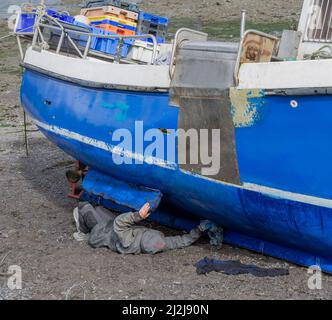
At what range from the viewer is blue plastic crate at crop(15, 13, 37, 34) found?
8352 millimetres

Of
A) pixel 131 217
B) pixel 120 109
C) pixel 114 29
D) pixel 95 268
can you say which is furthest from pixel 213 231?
pixel 114 29

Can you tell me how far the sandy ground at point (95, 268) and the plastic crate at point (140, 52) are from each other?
2.13 m

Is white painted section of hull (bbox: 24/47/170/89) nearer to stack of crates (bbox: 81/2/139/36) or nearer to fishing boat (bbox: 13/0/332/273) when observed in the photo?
Answer: fishing boat (bbox: 13/0/332/273)

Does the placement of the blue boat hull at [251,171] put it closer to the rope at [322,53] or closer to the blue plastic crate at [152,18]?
the rope at [322,53]

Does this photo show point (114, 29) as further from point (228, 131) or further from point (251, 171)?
point (251, 171)

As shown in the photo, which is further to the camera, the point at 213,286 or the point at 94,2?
the point at 94,2

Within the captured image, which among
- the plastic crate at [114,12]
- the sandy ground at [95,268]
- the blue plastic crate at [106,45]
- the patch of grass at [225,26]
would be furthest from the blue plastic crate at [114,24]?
the patch of grass at [225,26]

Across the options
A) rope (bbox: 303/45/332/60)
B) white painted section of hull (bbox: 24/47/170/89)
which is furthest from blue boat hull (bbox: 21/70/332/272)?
rope (bbox: 303/45/332/60)

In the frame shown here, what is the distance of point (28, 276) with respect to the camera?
555cm

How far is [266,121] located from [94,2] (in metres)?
5.20

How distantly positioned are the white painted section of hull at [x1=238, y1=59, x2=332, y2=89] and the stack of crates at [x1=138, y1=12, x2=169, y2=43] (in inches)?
149

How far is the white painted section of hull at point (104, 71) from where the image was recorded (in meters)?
5.60
